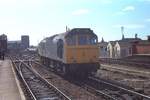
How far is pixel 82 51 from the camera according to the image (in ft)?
80.2

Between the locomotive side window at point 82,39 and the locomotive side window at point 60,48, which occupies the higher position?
the locomotive side window at point 82,39

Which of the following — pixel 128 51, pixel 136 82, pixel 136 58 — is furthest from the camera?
pixel 128 51

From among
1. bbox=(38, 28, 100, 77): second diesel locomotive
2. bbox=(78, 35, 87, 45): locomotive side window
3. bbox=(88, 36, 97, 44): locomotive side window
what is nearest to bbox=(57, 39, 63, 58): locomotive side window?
bbox=(38, 28, 100, 77): second diesel locomotive

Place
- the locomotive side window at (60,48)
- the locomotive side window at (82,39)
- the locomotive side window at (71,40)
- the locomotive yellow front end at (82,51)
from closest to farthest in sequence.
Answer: the locomotive yellow front end at (82,51) → the locomotive side window at (71,40) → the locomotive side window at (82,39) → the locomotive side window at (60,48)

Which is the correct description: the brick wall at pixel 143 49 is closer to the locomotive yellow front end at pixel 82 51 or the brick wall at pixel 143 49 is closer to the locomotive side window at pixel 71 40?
the locomotive yellow front end at pixel 82 51

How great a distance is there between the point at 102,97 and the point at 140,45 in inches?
1606

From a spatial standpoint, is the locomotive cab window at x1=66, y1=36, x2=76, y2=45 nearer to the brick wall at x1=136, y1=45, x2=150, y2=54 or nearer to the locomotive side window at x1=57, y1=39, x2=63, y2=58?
the locomotive side window at x1=57, y1=39, x2=63, y2=58

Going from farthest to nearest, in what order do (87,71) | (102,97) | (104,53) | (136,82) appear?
(104,53) → (87,71) → (136,82) → (102,97)

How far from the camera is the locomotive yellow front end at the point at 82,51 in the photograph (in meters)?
24.2

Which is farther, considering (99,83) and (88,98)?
(99,83)

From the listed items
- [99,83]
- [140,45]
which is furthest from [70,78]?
[140,45]

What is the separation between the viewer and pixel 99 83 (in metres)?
22.1

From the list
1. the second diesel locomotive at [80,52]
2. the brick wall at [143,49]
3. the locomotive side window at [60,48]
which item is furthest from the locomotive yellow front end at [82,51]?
the brick wall at [143,49]

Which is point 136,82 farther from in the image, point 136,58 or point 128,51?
point 128,51
